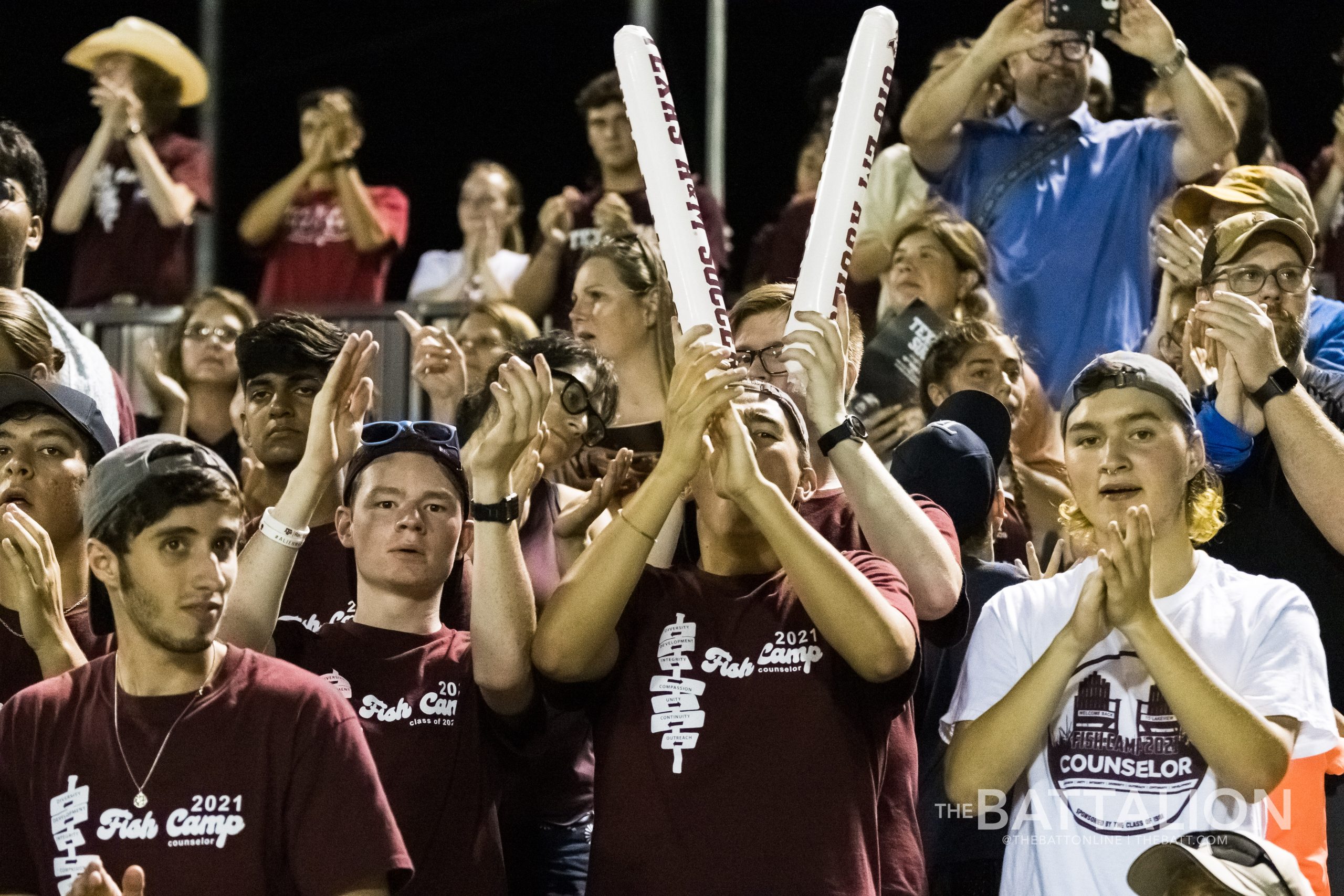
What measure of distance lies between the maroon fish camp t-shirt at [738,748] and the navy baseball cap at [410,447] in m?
0.50

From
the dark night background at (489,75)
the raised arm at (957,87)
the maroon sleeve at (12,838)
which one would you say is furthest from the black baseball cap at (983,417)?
the dark night background at (489,75)

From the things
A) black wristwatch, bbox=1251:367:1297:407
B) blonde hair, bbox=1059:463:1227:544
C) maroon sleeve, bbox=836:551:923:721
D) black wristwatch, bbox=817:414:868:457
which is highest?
black wristwatch, bbox=1251:367:1297:407

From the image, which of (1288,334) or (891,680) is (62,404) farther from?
(1288,334)

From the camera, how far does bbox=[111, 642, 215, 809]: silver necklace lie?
10.2ft

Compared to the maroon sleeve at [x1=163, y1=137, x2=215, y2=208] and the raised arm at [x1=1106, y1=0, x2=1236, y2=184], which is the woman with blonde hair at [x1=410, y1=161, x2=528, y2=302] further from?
the raised arm at [x1=1106, y1=0, x2=1236, y2=184]

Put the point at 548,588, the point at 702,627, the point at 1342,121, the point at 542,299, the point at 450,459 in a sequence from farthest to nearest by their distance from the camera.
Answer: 1. the point at 542,299
2. the point at 1342,121
3. the point at 548,588
4. the point at 450,459
5. the point at 702,627

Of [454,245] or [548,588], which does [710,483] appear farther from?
[454,245]

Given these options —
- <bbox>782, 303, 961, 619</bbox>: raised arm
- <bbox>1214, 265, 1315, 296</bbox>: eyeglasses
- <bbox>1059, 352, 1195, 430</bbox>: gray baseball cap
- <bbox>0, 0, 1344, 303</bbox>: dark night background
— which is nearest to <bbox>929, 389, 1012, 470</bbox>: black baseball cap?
<bbox>1214, 265, 1315, 296</bbox>: eyeglasses

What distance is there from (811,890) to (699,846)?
0.70 feet

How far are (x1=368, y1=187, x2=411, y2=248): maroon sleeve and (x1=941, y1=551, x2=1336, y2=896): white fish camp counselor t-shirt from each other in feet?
15.8

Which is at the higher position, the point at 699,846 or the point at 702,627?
the point at 702,627

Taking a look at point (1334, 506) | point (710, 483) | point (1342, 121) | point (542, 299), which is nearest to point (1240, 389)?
point (1334, 506)

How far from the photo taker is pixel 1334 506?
4.05 m

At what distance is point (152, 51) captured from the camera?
743 cm
